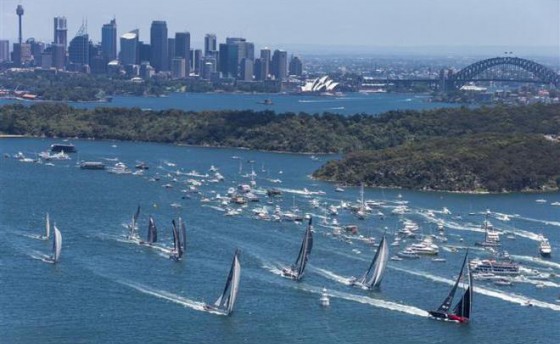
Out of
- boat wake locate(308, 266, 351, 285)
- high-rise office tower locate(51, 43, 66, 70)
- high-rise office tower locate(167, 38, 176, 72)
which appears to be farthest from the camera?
high-rise office tower locate(167, 38, 176, 72)

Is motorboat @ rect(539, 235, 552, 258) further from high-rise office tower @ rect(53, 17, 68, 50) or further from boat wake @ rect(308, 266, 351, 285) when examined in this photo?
high-rise office tower @ rect(53, 17, 68, 50)

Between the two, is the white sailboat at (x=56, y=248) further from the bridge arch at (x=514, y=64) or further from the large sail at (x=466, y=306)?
the bridge arch at (x=514, y=64)

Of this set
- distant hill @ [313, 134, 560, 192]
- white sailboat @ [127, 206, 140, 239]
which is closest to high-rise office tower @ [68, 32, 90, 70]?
distant hill @ [313, 134, 560, 192]

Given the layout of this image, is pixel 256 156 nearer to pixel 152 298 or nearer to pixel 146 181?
pixel 146 181

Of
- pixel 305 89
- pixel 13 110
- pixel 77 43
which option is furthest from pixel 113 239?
pixel 77 43

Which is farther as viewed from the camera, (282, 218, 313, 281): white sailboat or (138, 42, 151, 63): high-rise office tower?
(138, 42, 151, 63): high-rise office tower

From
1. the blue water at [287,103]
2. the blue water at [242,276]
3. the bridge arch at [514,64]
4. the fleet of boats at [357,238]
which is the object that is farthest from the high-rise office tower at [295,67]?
the blue water at [242,276]

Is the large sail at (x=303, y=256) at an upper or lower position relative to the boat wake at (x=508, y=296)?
upper

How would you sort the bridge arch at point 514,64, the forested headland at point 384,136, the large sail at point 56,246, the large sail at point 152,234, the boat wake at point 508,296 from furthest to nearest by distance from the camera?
the bridge arch at point 514,64
the forested headland at point 384,136
the large sail at point 152,234
the large sail at point 56,246
the boat wake at point 508,296
